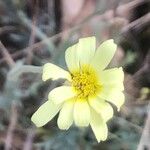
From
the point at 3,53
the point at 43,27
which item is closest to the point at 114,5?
the point at 43,27

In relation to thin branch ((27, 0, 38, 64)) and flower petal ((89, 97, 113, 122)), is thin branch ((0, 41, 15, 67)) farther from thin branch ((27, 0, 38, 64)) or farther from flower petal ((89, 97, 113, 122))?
flower petal ((89, 97, 113, 122))

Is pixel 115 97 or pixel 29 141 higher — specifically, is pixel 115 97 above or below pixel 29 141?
below

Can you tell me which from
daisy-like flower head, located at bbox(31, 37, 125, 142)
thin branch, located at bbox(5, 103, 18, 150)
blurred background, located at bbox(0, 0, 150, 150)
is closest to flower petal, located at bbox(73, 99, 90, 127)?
daisy-like flower head, located at bbox(31, 37, 125, 142)

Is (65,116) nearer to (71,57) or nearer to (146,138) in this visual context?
(71,57)

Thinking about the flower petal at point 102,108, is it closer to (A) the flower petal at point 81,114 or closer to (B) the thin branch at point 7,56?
(A) the flower petal at point 81,114

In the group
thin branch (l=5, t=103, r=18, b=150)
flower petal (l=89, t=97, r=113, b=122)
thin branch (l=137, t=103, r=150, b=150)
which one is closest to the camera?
flower petal (l=89, t=97, r=113, b=122)

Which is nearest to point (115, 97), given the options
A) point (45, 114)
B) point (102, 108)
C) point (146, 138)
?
point (102, 108)

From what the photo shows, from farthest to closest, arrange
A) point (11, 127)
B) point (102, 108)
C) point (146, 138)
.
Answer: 1. point (11, 127)
2. point (146, 138)
3. point (102, 108)
